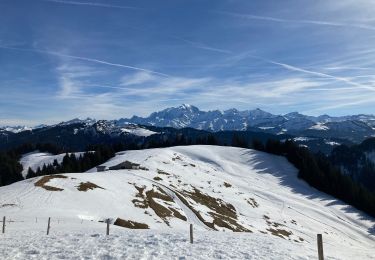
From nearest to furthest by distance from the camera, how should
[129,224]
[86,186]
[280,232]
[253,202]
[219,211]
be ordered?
[129,224], [86,186], [280,232], [219,211], [253,202]

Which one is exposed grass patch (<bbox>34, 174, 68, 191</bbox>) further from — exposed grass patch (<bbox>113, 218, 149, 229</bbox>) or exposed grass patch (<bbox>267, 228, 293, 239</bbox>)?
exposed grass patch (<bbox>267, 228, 293, 239</bbox>)

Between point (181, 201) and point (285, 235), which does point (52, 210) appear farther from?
point (285, 235)

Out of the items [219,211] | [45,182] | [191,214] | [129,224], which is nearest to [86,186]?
[45,182]

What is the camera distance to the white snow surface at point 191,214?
25334mm

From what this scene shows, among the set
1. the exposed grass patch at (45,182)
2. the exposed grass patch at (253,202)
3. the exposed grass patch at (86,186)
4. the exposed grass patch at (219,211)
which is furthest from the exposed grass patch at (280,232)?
the exposed grass patch at (45,182)

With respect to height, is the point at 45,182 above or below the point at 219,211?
above

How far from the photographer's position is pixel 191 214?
72.7 m

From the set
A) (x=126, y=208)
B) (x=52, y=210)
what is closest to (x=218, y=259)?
(x=52, y=210)

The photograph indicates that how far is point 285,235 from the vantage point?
7888cm

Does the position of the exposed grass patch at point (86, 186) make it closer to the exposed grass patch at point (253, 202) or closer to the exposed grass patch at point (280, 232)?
the exposed grass patch at point (280, 232)

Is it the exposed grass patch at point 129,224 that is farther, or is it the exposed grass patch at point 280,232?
the exposed grass patch at point 280,232

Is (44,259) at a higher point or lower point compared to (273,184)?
higher

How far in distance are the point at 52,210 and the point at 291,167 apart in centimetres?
12188

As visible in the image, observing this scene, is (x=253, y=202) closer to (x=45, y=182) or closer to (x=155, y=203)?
(x=155, y=203)
